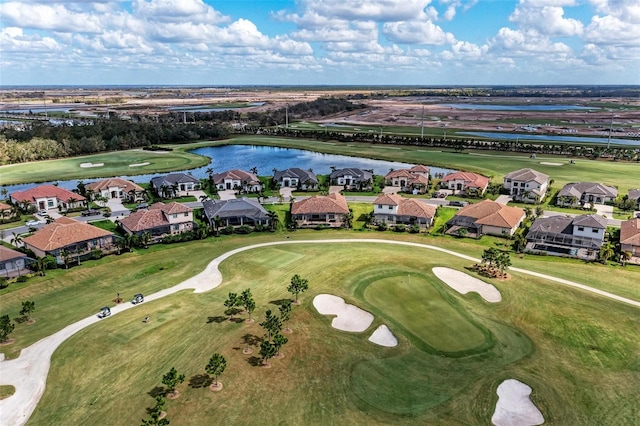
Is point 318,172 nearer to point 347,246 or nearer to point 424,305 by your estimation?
point 347,246

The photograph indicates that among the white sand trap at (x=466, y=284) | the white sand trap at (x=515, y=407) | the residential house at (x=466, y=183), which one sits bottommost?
the white sand trap at (x=515, y=407)

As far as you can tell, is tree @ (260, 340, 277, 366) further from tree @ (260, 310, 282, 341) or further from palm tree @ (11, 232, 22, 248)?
palm tree @ (11, 232, 22, 248)

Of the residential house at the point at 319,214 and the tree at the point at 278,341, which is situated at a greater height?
the residential house at the point at 319,214

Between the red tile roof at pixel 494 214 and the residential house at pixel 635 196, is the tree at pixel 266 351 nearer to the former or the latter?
the red tile roof at pixel 494 214

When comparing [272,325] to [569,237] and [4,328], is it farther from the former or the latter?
[569,237]

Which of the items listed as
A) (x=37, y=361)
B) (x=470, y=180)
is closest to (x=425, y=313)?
(x=37, y=361)

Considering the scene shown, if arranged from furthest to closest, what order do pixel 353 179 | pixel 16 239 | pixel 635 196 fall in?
pixel 353 179 < pixel 635 196 < pixel 16 239

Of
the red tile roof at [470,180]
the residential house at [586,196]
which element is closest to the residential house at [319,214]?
the red tile roof at [470,180]

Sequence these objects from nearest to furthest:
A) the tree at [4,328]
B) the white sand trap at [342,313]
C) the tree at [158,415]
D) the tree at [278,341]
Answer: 1. the tree at [158,415]
2. the tree at [278,341]
3. the tree at [4,328]
4. the white sand trap at [342,313]

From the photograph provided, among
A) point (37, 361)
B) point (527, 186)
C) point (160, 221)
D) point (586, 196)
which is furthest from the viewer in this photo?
point (527, 186)
